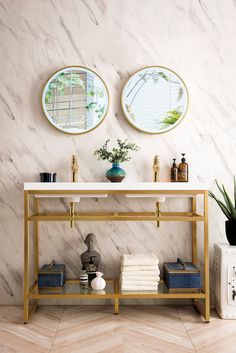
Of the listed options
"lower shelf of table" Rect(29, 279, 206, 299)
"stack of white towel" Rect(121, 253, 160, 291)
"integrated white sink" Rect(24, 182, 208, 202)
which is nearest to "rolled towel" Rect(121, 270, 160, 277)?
"stack of white towel" Rect(121, 253, 160, 291)

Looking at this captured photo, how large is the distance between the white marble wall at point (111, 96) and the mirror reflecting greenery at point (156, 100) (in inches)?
2.7

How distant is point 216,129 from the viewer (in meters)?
2.96

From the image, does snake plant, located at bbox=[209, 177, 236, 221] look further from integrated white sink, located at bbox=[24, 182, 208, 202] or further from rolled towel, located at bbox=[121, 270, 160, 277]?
rolled towel, located at bbox=[121, 270, 160, 277]

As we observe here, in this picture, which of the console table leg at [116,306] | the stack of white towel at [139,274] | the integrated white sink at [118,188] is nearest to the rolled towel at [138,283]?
the stack of white towel at [139,274]

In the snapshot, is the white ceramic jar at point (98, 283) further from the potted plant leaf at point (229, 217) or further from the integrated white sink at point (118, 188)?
the potted plant leaf at point (229, 217)

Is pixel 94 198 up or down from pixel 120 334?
up

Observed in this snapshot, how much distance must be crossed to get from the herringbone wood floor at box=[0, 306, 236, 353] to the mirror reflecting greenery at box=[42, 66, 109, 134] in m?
1.29

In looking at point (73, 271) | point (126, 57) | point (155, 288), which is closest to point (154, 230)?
point (155, 288)

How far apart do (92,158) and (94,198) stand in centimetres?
29

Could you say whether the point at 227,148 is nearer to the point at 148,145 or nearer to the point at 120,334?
the point at 148,145

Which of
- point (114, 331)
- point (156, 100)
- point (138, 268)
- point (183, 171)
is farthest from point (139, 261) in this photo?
point (156, 100)

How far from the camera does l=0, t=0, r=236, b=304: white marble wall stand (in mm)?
2947

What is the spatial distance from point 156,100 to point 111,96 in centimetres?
33

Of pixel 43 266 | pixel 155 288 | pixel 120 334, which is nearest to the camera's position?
pixel 120 334
